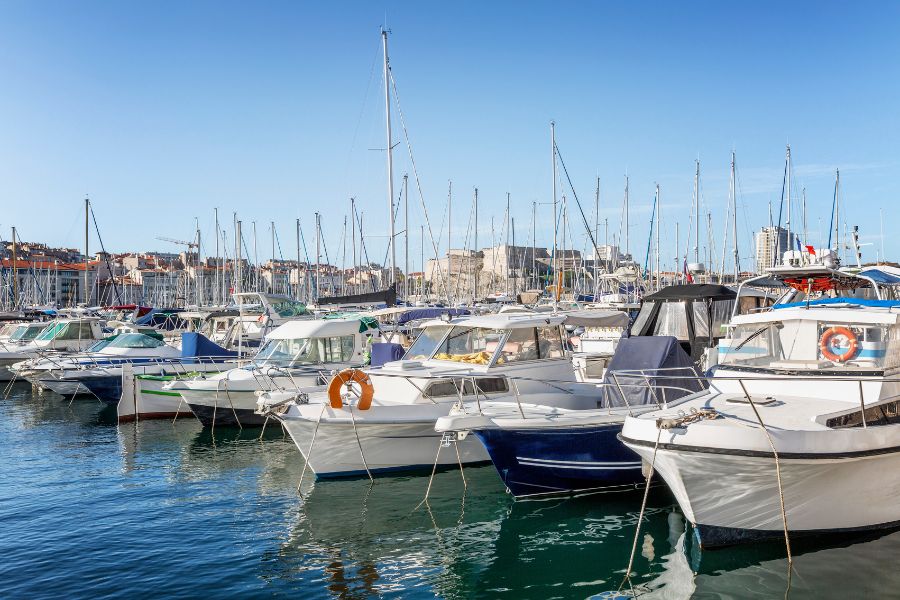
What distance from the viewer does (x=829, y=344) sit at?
1088cm

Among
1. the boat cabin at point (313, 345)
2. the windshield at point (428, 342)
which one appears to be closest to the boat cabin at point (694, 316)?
the windshield at point (428, 342)

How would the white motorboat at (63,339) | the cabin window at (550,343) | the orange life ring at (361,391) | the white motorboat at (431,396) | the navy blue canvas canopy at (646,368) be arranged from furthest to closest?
the white motorboat at (63,339) < the cabin window at (550,343) < the white motorboat at (431,396) < the orange life ring at (361,391) < the navy blue canvas canopy at (646,368)

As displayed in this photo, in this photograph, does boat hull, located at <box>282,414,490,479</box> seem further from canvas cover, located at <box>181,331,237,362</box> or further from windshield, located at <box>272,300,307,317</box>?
windshield, located at <box>272,300,307,317</box>

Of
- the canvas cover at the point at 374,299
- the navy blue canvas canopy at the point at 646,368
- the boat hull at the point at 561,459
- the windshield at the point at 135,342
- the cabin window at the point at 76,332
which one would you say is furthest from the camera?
the cabin window at the point at 76,332

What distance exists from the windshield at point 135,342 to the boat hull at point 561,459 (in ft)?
61.4

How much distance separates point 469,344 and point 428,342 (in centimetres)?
117

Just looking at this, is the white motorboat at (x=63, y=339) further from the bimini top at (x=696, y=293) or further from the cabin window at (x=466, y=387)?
the bimini top at (x=696, y=293)

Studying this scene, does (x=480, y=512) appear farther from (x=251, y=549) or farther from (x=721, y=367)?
(x=721, y=367)

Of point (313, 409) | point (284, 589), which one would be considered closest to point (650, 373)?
point (313, 409)

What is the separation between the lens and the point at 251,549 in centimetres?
1009

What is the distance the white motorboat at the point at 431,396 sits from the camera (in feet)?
43.1

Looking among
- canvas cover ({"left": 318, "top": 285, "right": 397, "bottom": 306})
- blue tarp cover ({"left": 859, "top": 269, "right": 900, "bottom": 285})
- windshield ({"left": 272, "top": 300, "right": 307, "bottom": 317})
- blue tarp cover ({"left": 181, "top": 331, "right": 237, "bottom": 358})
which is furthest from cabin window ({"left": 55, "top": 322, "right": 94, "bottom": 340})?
blue tarp cover ({"left": 859, "top": 269, "right": 900, "bottom": 285})

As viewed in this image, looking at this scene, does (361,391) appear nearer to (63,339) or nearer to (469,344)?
(469,344)

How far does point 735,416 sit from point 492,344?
654 cm
